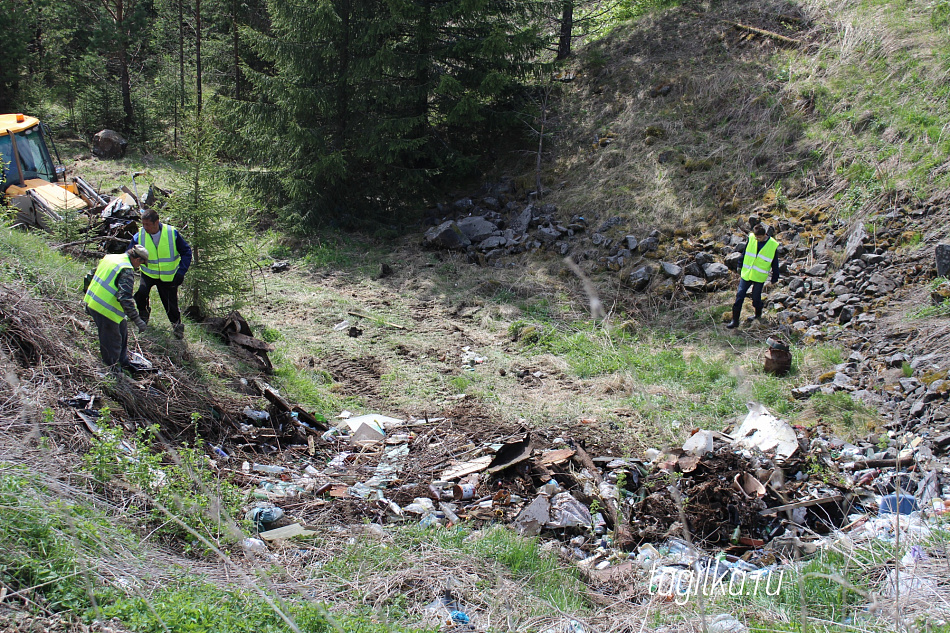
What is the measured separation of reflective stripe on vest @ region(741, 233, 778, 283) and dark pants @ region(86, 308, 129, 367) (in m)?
8.20

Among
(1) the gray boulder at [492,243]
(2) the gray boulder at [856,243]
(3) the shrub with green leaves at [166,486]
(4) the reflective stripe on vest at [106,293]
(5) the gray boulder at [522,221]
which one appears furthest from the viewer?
(5) the gray boulder at [522,221]

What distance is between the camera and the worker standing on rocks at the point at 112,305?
5469 millimetres

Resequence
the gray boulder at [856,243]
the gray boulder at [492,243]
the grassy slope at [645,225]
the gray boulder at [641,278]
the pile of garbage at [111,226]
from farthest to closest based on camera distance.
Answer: the gray boulder at [492,243]
the gray boulder at [641,278]
the pile of garbage at [111,226]
the gray boulder at [856,243]
the grassy slope at [645,225]

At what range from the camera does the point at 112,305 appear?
5.49 metres

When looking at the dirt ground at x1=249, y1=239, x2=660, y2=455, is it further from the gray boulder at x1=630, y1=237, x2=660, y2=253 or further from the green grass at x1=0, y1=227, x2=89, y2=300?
the green grass at x1=0, y1=227, x2=89, y2=300

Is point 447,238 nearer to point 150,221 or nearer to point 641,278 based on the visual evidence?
point 641,278

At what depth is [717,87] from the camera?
13.6 metres

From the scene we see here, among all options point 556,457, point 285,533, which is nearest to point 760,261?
point 556,457

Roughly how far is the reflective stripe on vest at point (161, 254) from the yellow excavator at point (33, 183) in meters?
4.28

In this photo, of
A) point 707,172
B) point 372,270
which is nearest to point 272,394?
point 372,270

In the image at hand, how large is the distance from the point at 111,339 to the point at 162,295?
168cm

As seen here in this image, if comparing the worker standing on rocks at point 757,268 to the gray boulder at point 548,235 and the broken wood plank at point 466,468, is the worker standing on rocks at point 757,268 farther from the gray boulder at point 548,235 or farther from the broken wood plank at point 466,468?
the broken wood plank at point 466,468

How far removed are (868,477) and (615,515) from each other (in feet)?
7.85

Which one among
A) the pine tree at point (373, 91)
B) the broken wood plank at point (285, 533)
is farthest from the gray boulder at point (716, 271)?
the broken wood plank at point (285, 533)
